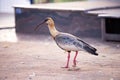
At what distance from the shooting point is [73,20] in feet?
22.9

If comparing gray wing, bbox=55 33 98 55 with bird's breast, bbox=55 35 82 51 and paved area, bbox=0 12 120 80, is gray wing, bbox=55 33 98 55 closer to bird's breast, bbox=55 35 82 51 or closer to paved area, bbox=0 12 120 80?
bird's breast, bbox=55 35 82 51

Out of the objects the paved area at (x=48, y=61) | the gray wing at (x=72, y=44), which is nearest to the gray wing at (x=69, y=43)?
the gray wing at (x=72, y=44)

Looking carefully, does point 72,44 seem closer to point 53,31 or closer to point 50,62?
point 53,31

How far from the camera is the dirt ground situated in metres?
4.12

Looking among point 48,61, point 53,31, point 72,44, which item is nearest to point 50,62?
point 48,61

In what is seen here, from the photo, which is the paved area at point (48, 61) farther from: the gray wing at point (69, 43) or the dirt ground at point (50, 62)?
the gray wing at point (69, 43)

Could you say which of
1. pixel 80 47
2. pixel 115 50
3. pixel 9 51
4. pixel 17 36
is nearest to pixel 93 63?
Answer: pixel 80 47

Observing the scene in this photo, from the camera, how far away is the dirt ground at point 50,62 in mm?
4125

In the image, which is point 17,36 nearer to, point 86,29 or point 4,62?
point 86,29

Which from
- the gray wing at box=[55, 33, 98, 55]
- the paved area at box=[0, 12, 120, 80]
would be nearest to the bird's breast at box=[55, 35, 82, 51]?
the gray wing at box=[55, 33, 98, 55]

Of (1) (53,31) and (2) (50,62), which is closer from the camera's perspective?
(1) (53,31)

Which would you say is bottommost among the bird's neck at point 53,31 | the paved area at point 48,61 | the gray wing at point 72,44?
the paved area at point 48,61

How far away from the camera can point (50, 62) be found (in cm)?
482

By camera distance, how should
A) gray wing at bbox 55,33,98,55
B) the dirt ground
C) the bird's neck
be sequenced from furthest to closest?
1. the bird's neck
2. gray wing at bbox 55,33,98,55
3. the dirt ground
